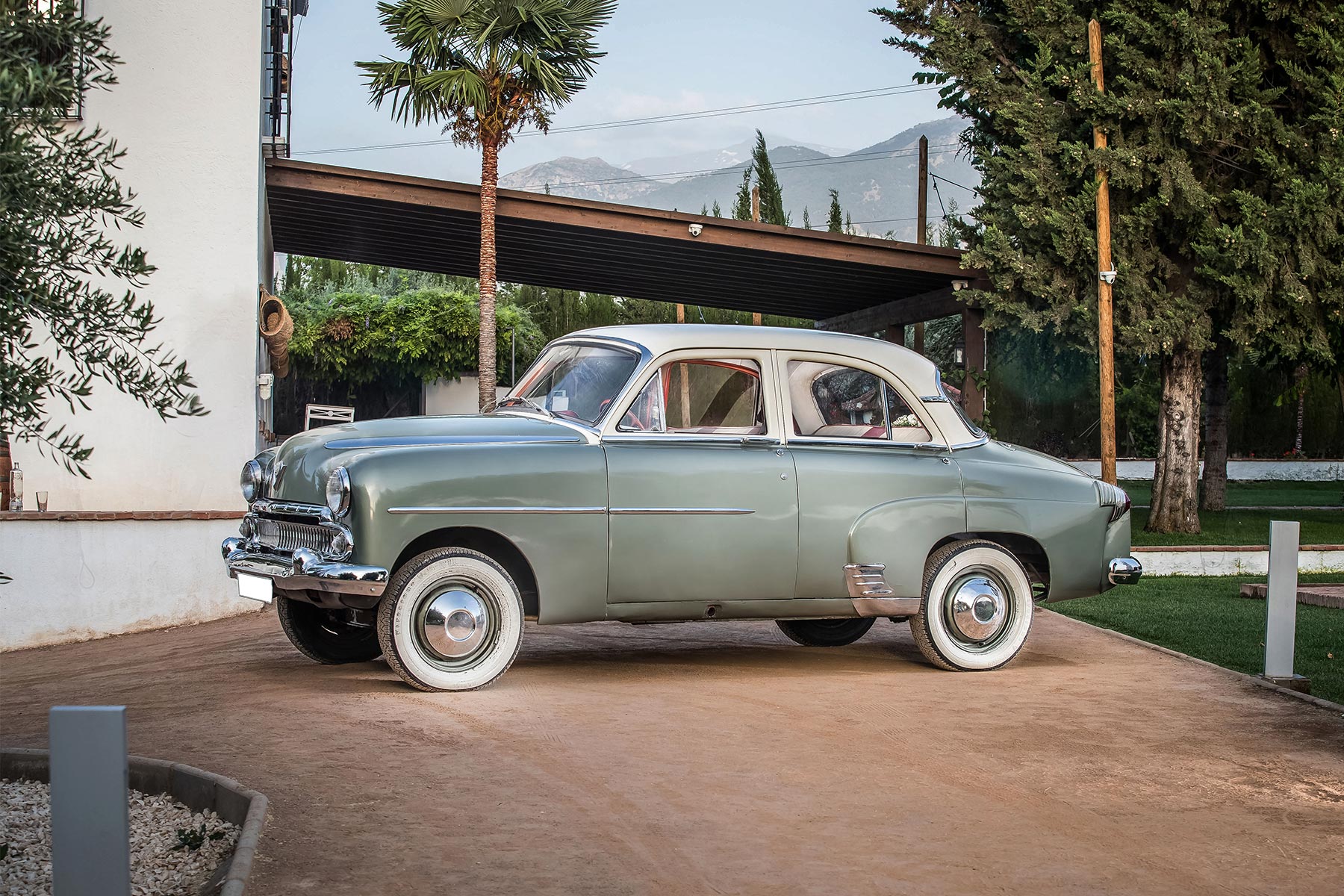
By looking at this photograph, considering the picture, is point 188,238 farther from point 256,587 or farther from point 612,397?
point 612,397

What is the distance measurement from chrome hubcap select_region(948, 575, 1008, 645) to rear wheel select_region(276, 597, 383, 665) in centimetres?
353

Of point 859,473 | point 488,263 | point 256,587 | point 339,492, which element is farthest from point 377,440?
point 488,263

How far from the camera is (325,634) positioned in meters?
8.55

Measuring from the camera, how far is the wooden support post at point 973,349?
22634mm

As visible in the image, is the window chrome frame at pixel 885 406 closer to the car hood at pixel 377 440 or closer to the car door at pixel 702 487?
the car door at pixel 702 487

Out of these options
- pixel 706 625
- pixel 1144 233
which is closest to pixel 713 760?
pixel 706 625

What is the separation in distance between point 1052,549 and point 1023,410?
131 feet

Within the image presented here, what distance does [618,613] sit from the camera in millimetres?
7816

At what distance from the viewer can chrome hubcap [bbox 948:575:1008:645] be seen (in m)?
8.55

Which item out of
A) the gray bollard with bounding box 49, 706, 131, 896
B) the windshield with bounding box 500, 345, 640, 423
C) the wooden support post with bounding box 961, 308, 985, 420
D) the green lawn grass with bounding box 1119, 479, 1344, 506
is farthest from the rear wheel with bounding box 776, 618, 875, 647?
the green lawn grass with bounding box 1119, 479, 1344, 506

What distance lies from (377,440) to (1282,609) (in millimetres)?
5322

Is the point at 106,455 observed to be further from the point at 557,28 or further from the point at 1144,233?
the point at 1144,233

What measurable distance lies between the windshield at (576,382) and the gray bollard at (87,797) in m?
5.28

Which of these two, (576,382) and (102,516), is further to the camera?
(102,516)
